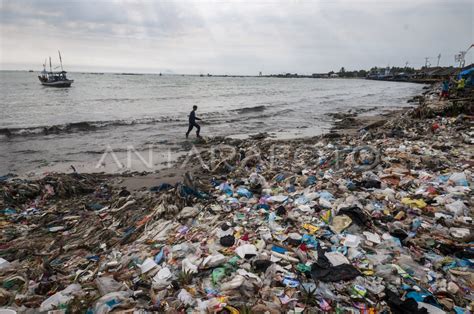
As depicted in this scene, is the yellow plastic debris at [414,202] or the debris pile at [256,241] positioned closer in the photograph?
the debris pile at [256,241]

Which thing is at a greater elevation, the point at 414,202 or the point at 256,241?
the point at 414,202

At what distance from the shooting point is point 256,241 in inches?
146

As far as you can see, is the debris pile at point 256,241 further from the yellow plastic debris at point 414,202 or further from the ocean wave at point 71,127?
the ocean wave at point 71,127

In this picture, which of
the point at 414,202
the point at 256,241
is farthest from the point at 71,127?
the point at 414,202

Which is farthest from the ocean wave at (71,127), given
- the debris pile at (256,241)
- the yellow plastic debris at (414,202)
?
the yellow plastic debris at (414,202)

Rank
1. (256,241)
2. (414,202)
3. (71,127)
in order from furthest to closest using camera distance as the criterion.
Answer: (71,127)
(414,202)
(256,241)

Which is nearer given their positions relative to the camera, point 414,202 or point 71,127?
point 414,202

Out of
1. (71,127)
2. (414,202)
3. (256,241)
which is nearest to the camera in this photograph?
(256,241)

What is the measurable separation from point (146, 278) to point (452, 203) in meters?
4.76

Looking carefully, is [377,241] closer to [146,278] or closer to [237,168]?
[146,278]

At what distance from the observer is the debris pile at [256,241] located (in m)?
2.73

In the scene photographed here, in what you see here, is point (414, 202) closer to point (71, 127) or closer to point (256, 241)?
→ point (256, 241)

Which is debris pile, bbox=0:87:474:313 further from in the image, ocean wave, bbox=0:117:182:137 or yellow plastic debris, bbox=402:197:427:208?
ocean wave, bbox=0:117:182:137

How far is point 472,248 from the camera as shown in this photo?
3.30m
